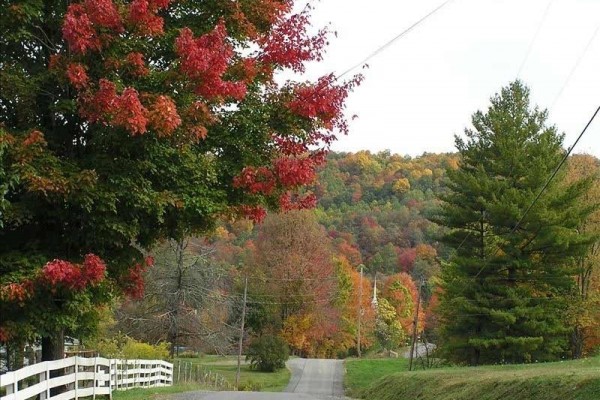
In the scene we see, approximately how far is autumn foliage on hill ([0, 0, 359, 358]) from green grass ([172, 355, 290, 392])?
3418 centimetres

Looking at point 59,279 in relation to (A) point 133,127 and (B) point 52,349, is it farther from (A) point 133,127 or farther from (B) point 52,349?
(B) point 52,349

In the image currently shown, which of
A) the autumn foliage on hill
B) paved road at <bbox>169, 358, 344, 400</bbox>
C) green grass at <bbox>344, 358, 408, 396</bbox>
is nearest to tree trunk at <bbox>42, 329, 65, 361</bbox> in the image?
the autumn foliage on hill

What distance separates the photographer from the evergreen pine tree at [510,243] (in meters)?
37.4

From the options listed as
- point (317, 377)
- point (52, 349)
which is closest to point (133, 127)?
point (52, 349)

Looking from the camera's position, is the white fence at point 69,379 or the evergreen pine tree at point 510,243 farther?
the evergreen pine tree at point 510,243

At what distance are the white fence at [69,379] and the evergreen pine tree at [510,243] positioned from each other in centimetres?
2221

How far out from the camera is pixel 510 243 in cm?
3853

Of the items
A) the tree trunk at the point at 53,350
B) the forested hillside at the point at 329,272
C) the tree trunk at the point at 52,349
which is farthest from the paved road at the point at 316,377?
the tree trunk at the point at 52,349

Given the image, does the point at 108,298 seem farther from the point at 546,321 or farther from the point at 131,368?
the point at 546,321

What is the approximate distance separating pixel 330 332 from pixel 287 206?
55.1m

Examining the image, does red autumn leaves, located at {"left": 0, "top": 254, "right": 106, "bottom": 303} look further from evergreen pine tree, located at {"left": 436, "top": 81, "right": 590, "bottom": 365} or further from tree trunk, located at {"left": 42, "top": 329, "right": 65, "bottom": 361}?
evergreen pine tree, located at {"left": 436, "top": 81, "right": 590, "bottom": 365}

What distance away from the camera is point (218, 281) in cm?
4662

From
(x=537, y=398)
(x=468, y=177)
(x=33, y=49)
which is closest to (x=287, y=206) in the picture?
(x=33, y=49)

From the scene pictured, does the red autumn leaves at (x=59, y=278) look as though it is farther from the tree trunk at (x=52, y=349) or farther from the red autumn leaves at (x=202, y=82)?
the tree trunk at (x=52, y=349)
